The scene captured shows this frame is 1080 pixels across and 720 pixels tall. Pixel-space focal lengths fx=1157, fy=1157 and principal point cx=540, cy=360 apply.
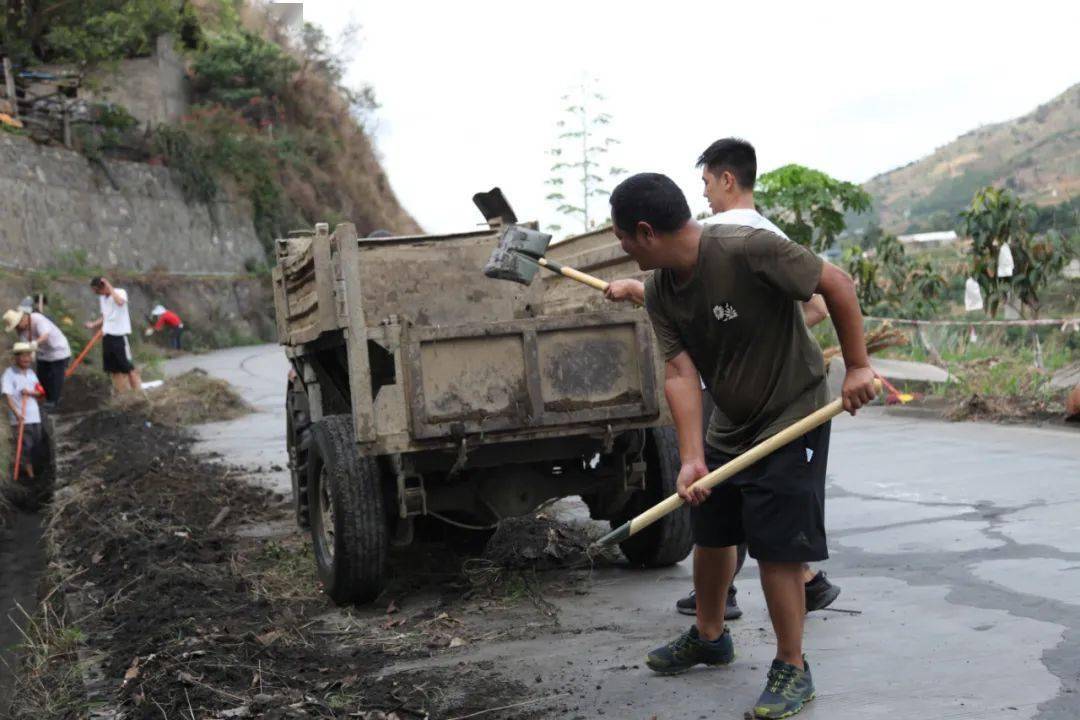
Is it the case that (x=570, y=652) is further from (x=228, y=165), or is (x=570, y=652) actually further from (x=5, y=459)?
(x=228, y=165)

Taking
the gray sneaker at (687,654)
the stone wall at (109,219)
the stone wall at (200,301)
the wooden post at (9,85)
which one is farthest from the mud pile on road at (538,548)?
the wooden post at (9,85)

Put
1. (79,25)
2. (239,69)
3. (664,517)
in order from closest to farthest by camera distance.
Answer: (664,517), (79,25), (239,69)

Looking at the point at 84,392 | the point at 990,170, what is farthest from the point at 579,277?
the point at 990,170

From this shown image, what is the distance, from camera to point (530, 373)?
18.0ft

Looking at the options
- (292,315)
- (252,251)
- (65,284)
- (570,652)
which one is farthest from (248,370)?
(570,652)

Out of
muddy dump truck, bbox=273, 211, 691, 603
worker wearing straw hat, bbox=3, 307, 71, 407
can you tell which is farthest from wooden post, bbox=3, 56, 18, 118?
muddy dump truck, bbox=273, 211, 691, 603

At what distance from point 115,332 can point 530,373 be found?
1207 cm

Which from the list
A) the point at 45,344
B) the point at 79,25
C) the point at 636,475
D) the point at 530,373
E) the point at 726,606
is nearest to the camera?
the point at 726,606

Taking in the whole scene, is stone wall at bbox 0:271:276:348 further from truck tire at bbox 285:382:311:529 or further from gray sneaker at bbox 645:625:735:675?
gray sneaker at bbox 645:625:735:675

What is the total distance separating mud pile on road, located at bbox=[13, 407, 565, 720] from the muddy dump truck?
1.45 feet

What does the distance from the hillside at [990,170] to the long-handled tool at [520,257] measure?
Result: 2177 inches

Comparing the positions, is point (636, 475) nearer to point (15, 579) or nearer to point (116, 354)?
point (15, 579)

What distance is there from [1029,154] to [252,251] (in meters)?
54.6

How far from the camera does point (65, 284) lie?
2814cm
